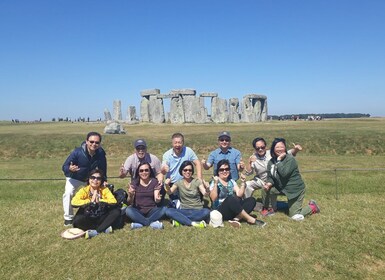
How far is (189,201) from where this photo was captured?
23.8ft

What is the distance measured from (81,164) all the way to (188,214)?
8.29 feet

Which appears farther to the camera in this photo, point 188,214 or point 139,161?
point 139,161

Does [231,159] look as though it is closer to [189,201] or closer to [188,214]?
[189,201]

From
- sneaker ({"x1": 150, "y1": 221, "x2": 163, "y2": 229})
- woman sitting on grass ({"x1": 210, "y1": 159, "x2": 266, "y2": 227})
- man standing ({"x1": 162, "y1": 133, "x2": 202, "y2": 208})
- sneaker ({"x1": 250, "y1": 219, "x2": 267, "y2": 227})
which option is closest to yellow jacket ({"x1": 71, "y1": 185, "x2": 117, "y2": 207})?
sneaker ({"x1": 150, "y1": 221, "x2": 163, "y2": 229})

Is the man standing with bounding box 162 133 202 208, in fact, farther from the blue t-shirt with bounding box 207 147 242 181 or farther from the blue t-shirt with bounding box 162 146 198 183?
the blue t-shirt with bounding box 207 147 242 181

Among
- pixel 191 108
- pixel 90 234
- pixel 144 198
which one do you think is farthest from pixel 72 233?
pixel 191 108

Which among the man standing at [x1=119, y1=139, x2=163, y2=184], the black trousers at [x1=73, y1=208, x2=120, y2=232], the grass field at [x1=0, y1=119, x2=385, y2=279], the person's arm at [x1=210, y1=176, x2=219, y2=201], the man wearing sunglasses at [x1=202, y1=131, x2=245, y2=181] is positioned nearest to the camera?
the grass field at [x1=0, y1=119, x2=385, y2=279]

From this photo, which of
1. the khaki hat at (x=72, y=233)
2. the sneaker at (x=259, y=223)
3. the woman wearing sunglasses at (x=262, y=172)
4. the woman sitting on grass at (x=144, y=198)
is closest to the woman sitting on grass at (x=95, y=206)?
the khaki hat at (x=72, y=233)

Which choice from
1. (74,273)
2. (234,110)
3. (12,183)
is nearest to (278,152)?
(74,273)

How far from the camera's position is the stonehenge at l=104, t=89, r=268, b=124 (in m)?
43.1

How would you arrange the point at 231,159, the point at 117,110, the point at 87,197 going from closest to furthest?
the point at 87,197
the point at 231,159
the point at 117,110

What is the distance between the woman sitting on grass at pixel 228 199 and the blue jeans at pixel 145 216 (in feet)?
3.89

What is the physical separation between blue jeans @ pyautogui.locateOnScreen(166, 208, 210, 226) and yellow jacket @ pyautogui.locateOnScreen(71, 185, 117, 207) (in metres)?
1.21

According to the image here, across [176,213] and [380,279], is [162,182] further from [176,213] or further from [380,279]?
[380,279]
